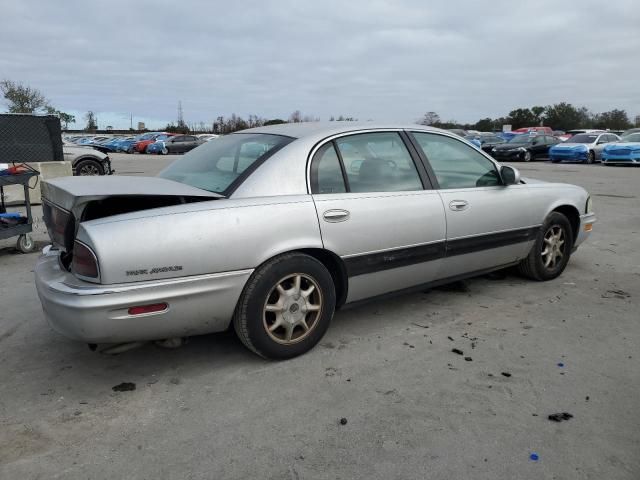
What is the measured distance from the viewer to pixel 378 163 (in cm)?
364

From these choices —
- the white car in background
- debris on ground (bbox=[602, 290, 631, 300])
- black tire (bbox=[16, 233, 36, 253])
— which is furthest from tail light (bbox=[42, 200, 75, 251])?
the white car in background

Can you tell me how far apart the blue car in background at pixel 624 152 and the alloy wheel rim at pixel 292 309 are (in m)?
21.0

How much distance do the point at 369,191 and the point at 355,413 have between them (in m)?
1.50

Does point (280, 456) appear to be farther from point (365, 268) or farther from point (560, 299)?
point (560, 299)

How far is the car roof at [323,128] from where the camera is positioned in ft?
11.4

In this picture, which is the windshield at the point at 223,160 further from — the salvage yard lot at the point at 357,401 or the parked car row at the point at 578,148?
the parked car row at the point at 578,148

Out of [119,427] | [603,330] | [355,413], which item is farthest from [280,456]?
[603,330]

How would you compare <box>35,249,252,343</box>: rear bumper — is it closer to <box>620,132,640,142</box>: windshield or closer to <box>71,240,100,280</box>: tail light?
<box>71,240,100,280</box>: tail light

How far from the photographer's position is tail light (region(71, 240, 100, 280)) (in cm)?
258

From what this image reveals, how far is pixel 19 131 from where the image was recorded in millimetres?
6594

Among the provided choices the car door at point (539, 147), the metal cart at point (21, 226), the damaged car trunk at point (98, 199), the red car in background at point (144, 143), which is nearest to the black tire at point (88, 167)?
the metal cart at point (21, 226)

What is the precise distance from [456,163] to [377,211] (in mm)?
1082

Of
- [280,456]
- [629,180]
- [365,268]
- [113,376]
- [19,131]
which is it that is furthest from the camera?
[629,180]

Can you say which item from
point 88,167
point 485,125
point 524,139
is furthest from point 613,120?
point 88,167
